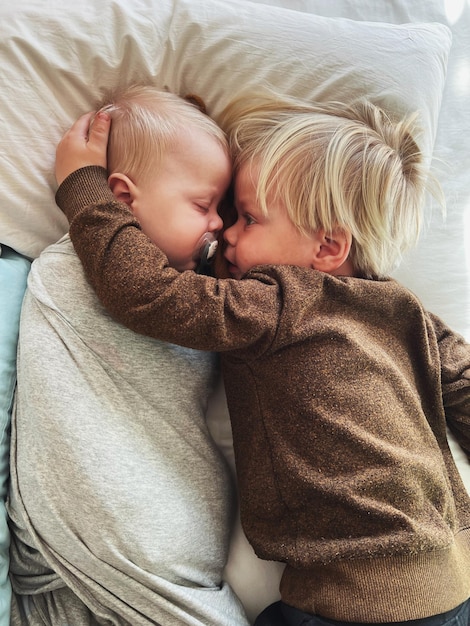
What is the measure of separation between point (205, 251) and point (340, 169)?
0.90 ft

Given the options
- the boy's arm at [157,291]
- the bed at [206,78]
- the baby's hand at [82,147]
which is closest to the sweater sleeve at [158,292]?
the boy's arm at [157,291]

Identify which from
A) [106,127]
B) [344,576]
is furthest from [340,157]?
[344,576]

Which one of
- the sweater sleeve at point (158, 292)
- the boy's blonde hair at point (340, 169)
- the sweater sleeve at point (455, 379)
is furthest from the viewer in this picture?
the sweater sleeve at point (455, 379)

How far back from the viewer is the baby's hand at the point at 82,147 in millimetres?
958

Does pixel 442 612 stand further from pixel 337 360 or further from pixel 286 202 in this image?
pixel 286 202

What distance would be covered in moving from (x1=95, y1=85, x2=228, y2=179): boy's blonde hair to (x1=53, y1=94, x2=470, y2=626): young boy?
0.04 meters

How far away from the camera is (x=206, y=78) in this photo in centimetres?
110

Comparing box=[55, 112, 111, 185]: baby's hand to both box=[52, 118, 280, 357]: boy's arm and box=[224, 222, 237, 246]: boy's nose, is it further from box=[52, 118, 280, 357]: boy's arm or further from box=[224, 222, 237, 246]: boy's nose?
box=[224, 222, 237, 246]: boy's nose

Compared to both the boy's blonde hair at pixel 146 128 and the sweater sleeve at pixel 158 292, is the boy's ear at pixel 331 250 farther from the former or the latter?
the boy's blonde hair at pixel 146 128

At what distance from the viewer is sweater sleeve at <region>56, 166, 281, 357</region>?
825 millimetres

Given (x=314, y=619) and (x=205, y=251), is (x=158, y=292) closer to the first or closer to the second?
(x=205, y=251)

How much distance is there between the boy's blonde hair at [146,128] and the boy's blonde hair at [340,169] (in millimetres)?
91

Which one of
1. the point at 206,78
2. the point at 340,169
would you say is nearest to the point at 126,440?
the point at 340,169

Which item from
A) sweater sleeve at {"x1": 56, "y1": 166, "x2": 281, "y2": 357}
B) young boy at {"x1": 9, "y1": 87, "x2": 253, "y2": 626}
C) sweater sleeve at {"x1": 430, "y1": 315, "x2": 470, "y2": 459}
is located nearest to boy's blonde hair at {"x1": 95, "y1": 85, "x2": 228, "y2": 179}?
young boy at {"x1": 9, "y1": 87, "x2": 253, "y2": 626}
